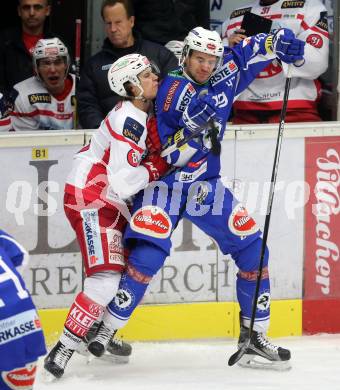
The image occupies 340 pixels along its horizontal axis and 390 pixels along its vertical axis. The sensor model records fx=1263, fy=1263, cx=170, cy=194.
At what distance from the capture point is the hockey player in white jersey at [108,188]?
585cm

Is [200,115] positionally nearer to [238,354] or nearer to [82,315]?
[82,315]

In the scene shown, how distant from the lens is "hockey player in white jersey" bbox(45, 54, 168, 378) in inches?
230

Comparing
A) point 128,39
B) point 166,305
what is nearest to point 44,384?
point 166,305

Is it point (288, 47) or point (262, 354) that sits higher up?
point (288, 47)

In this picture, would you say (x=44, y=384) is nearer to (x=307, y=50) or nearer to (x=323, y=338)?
(x=323, y=338)

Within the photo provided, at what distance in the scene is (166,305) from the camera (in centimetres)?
671

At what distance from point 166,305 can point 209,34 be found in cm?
155

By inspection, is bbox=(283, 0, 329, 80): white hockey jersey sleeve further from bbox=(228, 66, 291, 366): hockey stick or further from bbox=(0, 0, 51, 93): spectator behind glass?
bbox=(0, 0, 51, 93): spectator behind glass

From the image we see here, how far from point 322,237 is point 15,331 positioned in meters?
3.18

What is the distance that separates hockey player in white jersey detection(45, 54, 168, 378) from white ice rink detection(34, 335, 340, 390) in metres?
0.24

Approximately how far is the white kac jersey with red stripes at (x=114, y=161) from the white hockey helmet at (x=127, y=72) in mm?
79

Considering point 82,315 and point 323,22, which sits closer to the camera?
point 82,315

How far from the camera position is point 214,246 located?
673 cm

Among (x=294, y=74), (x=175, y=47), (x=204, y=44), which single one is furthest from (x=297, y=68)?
(x=204, y=44)
